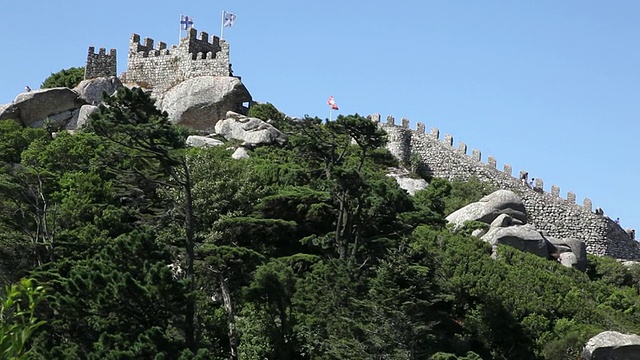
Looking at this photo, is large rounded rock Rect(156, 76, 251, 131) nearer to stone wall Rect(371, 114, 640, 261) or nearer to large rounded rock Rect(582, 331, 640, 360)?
stone wall Rect(371, 114, 640, 261)

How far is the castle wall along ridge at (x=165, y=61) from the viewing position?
47906 millimetres

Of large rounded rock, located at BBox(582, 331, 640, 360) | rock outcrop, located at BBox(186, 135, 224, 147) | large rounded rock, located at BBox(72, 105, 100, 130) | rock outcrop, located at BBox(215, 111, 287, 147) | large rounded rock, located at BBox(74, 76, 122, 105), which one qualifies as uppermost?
large rounded rock, located at BBox(74, 76, 122, 105)

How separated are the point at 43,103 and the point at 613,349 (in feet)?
80.5

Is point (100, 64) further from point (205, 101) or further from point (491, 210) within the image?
point (491, 210)

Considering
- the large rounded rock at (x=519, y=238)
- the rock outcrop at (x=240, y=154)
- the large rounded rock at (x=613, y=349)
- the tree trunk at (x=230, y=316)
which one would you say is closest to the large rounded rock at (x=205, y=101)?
the rock outcrop at (x=240, y=154)

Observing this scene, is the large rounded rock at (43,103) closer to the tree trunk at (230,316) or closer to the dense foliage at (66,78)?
the dense foliage at (66,78)

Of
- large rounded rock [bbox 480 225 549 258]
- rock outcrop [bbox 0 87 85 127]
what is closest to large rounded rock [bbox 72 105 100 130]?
rock outcrop [bbox 0 87 85 127]

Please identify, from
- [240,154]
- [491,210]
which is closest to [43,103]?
[240,154]

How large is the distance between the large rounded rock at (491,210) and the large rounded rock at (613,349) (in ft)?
33.1

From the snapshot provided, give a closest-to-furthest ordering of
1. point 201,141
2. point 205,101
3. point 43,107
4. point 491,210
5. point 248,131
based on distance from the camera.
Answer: point 491,210
point 201,141
point 248,131
point 43,107
point 205,101

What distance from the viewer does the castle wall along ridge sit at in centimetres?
4791

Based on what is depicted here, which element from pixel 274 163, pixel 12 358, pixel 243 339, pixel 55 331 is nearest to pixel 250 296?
pixel 243 339

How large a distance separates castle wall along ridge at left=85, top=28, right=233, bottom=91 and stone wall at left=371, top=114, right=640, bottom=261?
321 inches

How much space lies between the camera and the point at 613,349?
30.8m
